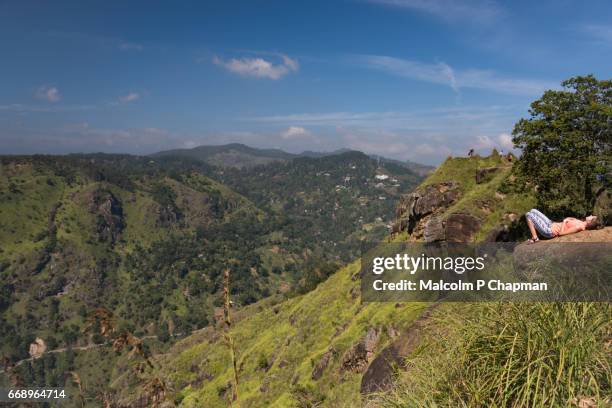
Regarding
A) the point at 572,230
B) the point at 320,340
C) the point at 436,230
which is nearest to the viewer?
the point at 572,230

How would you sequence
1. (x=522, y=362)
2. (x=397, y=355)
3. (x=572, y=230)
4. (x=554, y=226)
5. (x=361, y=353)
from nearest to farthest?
(x=522, y=362)
(x=572, y=230)
(x=554, y=226)
(x=397, y=355)
(x=361, y=353)

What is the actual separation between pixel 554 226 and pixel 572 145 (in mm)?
15391

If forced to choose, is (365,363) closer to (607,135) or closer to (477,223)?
(477,223)

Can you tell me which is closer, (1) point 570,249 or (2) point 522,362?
(2) point 522,362

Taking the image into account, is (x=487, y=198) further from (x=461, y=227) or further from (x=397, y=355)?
(x=397, y=355)

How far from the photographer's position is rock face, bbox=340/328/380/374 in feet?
111

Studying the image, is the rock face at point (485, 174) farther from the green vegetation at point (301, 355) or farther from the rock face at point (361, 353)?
the rock face at point (361, 353)

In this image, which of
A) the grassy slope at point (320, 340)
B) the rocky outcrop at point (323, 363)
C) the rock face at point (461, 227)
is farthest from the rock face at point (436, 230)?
the rocky outcrop at point (323, 363)

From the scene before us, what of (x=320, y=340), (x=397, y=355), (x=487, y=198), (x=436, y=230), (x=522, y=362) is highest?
(x=522, y=362)

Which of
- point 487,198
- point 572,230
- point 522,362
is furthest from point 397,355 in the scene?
point 487,198

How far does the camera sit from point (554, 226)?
13320mm

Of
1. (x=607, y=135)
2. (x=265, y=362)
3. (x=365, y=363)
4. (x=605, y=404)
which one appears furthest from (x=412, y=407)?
(x=265, y=362)

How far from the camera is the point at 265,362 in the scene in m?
62.1

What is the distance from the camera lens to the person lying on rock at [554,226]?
1301cm
